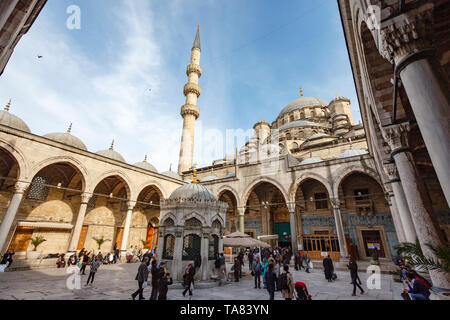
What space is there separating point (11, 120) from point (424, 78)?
20518mm

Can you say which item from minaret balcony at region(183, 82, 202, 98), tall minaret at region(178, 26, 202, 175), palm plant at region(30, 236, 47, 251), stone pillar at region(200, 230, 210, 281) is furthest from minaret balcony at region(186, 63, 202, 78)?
stone pillar at region(200, 230, 210, 281)

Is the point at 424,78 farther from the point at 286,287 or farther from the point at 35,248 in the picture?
the point at 35,248

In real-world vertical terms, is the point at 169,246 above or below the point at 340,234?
below

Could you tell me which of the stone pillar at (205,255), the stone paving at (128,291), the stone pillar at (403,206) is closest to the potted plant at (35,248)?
the stone paving at (128,291)

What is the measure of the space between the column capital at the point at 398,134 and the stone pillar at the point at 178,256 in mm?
7093

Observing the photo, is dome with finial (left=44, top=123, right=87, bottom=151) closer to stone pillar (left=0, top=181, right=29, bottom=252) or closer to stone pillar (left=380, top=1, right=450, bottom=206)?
stone pillar (left=0, top=181, right=29, bottom=252)

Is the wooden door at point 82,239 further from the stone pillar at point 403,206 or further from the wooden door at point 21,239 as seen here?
the stone pillar at point 403,206

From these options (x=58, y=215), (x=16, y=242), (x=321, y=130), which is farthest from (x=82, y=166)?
(x=321, y=130)

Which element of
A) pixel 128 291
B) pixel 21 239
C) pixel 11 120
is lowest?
pixel 128 291

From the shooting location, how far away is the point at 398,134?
5.16 meters

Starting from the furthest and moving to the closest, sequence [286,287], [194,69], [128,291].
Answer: [194,69] < [128,291] < [286,287]

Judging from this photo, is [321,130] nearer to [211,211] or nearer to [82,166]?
[211,211]

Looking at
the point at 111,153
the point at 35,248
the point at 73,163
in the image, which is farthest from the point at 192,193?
the point at 111,153
